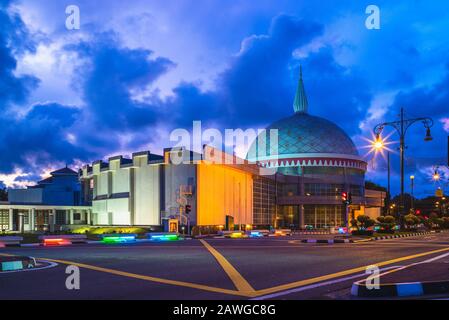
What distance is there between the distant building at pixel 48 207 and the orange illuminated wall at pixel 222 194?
20.3 m

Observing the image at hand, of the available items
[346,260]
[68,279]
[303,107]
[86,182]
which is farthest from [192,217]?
[303,107]

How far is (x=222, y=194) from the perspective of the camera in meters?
57.9

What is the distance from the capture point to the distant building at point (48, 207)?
63188 mm

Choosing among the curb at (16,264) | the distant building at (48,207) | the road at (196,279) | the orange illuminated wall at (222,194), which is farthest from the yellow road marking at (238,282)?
the distant building at (48,207)

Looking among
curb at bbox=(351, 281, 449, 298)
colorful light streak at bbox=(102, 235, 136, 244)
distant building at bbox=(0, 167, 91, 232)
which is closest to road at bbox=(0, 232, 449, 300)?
curb at bbox=(351, 281, 449, 298)

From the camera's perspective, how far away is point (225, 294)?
10.3 metres

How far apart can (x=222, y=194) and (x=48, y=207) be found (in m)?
26.2

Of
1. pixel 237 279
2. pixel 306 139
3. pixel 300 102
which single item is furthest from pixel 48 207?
pixel 237 279

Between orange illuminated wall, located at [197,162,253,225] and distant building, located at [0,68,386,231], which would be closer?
orange illuminated wall, located at [197,162,253,225]

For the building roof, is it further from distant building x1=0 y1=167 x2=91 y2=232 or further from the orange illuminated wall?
distant building x1=0 y1=167 x2=91 y2=232

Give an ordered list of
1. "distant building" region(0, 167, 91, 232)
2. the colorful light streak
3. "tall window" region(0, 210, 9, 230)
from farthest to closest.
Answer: "distant building" region(0, 167, 91, 232) < "tall window" region(0, 210, 9, 230) < the colorful light streak

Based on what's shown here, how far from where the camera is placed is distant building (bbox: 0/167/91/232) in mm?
63188

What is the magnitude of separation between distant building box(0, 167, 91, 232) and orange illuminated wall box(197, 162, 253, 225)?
20334 millimetres

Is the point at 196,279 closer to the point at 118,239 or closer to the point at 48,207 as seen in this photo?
the point at 118,239
